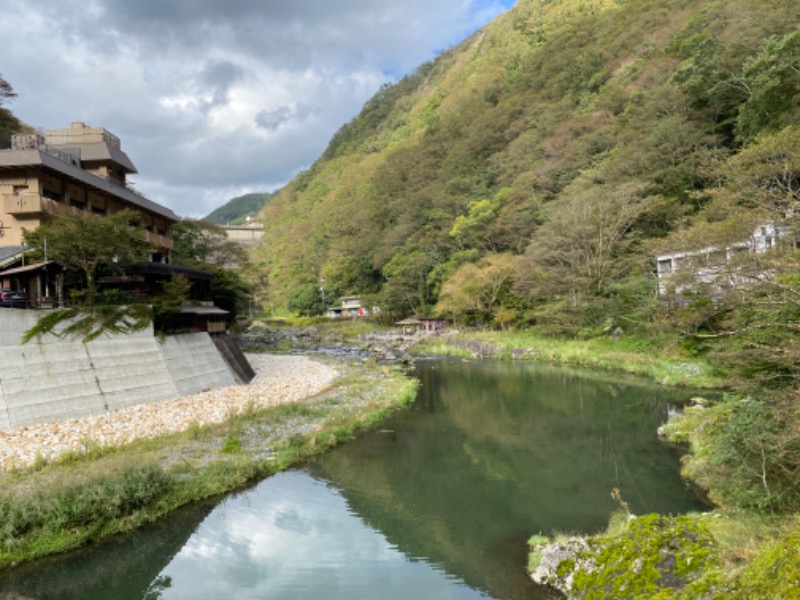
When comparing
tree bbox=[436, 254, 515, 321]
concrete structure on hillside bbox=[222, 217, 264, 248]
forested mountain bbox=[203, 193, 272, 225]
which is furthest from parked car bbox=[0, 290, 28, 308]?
forested mountain bbox=[203, 193, 272, 225]

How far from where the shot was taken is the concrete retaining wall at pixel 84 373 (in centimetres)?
1238

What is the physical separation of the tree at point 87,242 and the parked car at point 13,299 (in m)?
1.60

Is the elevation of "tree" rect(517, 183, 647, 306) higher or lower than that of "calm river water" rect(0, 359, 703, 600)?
higher

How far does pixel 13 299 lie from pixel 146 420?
620cm

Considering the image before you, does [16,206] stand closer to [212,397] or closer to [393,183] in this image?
[212,397]

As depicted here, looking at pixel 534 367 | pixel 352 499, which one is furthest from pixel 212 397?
pixel 534 367

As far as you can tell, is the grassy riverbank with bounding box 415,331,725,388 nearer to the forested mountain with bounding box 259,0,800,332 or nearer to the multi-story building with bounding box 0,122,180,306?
the forested mountain with bounding box 259,0,800,332

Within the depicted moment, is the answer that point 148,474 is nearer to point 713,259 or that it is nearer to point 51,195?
point 713,259

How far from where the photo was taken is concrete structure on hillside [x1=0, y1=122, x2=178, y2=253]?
58.4 feet

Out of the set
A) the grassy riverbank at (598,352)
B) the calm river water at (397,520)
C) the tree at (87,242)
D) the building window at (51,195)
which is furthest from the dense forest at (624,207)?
the building window at (51,195)

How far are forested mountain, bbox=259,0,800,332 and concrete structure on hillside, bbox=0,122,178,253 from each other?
23.4 meters

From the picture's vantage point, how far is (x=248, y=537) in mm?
8445

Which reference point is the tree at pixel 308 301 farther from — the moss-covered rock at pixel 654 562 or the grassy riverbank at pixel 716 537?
the moss-covered rock at pixel 654 562

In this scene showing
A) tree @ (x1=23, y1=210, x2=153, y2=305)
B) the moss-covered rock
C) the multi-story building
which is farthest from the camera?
the multi-story building
